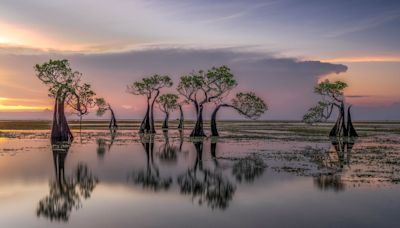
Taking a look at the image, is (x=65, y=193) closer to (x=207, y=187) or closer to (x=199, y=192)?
(x=199, y=192)

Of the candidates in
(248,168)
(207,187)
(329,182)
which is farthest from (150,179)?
(329,182)

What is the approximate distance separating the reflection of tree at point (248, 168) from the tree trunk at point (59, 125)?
29.0 m

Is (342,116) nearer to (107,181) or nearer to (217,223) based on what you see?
(107,181)

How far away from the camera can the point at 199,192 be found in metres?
21.2

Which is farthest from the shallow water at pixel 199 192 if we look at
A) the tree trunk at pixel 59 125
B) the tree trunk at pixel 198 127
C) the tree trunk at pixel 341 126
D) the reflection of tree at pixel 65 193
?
the tree trunk at pixel 341 126

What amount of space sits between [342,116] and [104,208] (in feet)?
186

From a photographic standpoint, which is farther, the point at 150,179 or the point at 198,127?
the point at 198,127

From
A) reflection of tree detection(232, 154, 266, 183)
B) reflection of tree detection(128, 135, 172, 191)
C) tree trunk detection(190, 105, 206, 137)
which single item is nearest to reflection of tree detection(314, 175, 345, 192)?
reflection of tree detection(232, 154, 266, 183)

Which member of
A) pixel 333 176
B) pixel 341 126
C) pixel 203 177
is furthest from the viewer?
pixel 341 126

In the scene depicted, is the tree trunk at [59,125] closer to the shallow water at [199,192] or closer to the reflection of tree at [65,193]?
the shallow water at [199,192]

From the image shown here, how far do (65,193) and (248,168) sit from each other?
1413 centimetres

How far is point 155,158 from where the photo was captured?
3669 cm

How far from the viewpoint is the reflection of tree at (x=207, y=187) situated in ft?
63.0

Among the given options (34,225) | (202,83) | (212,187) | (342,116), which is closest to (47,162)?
(212,187)
